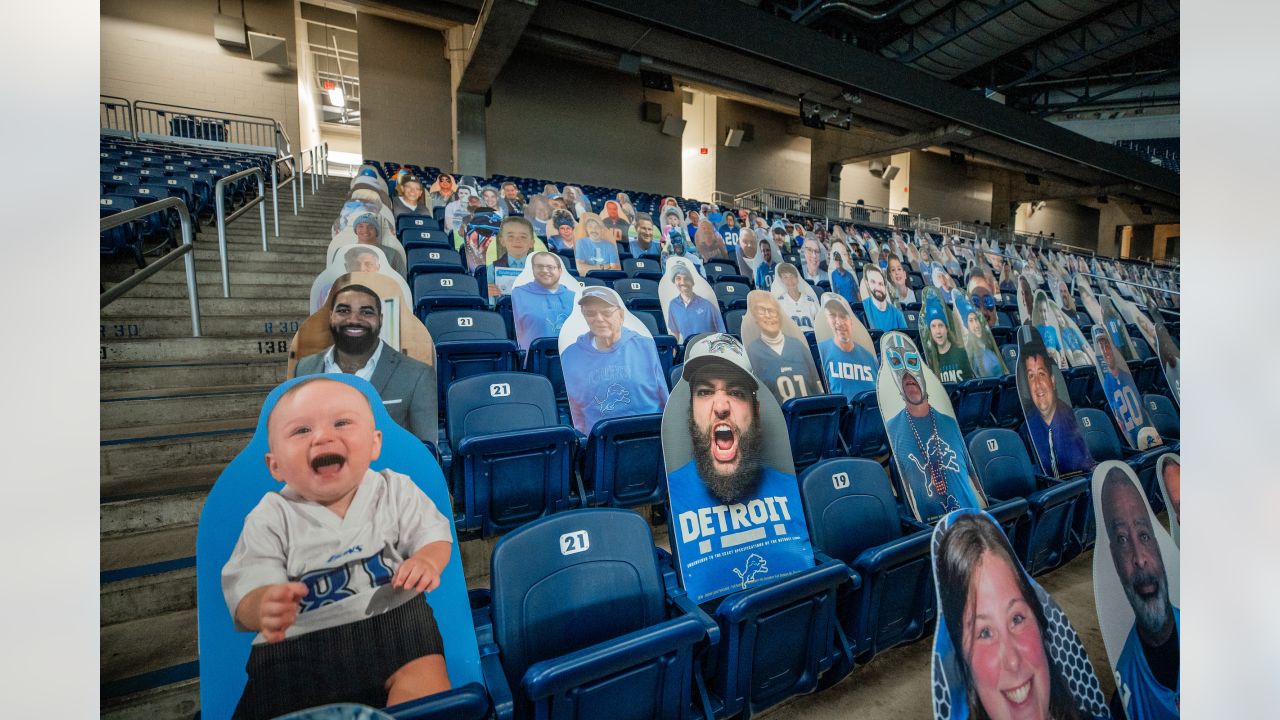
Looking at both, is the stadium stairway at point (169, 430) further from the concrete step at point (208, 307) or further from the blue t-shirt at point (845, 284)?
the blue t-shirt at point (845, 284)

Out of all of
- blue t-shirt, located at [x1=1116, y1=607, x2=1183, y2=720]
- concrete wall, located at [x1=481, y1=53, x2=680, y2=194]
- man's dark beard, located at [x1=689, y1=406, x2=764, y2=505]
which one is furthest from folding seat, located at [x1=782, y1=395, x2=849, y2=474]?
concrete wall, located at [x1=481, y1=53, x2=680, y2=194]

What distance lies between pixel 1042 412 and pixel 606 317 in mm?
2340

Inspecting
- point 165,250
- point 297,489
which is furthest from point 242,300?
point 297,489

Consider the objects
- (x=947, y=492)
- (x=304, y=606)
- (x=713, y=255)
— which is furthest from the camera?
(x=713, y=255)

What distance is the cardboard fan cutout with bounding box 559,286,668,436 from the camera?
2566 millimetres

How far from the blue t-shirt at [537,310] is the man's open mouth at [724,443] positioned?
66.8 inches

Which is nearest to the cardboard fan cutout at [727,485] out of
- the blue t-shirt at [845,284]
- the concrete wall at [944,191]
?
the blue t-shirt at [845,284]

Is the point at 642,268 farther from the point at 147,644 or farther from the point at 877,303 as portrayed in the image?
the point at 147,644

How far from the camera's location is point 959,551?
1.25 meters

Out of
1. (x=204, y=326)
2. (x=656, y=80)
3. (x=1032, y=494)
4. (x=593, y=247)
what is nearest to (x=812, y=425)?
(x=1032, y=494)

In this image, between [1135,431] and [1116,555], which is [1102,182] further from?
[1116,555]

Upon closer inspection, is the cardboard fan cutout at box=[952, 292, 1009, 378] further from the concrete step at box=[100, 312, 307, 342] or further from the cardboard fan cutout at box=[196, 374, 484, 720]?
the concrete step at box=[100, 312, 307, 342]

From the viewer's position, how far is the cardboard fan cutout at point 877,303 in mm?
4406

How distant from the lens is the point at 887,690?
1.70 meters
